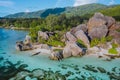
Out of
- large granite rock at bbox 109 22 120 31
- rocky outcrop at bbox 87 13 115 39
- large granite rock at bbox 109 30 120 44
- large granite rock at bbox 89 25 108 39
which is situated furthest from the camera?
large granite rock at bbox 109 22 120 31

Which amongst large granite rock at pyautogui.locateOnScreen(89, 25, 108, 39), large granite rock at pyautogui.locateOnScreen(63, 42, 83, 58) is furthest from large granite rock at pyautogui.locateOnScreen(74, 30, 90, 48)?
large granite rock at pyautogui.locateOnScreen(63, 42, 83, 58)

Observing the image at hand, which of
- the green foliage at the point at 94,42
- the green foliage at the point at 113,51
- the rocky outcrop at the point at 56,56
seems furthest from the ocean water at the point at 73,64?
the green foliage at the point at 94,42

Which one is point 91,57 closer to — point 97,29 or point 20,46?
point 97,29

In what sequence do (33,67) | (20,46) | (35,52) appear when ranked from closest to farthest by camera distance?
(33,67) < (35,52) < (20,46)

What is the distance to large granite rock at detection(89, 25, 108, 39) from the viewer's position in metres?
90.5

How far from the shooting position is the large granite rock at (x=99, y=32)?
90.5 meters

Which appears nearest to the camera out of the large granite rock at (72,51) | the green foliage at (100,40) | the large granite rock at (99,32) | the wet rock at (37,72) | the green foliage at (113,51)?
the wet rock at (37,72)

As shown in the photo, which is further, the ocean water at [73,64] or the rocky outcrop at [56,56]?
the rocky outcrop at [56,56]

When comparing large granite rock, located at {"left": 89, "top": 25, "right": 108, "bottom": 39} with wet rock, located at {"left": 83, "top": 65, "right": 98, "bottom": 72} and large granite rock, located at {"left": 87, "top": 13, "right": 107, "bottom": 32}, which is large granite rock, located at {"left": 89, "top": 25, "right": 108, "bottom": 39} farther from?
wet rock, located at {"left": 83, "top": 65, "right": 98, "bottom": 72}

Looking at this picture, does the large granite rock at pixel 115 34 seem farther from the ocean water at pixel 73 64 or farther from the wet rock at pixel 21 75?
the wet rock at pixel 21 75

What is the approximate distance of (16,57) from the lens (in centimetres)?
7344

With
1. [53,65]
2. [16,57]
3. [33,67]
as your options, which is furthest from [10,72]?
[16,57]

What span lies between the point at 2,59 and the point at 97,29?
1743 inches

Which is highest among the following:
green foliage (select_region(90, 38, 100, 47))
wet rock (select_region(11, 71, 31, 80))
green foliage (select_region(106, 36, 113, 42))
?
green foliage (select_region(106, 36, 113, 42))
